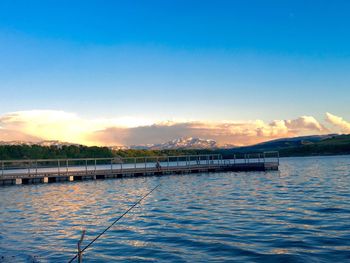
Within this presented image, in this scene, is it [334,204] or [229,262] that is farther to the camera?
[334,204]

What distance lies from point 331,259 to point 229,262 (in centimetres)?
397

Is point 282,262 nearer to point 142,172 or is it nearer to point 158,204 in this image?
point 158,204

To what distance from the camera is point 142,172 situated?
73.8m

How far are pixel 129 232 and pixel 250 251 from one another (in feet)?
25.5

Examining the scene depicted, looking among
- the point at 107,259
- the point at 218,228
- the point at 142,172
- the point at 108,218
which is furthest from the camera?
the point at 142,172

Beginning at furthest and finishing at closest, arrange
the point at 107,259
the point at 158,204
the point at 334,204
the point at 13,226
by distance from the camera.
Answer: the point at 158,204, the point at 334,204, the point at 13,226, the point at 107,259

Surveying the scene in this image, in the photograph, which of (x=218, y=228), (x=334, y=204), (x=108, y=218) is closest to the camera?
(x=218, y=228)

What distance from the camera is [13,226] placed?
79.0 ft

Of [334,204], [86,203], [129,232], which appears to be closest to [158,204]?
[86,203]

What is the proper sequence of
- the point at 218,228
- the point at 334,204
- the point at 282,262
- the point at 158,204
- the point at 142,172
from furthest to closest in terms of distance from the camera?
the point at 142,172 < the point at 158,204 < the point at 334,204 < the point at 218,228 < the point at 282,262

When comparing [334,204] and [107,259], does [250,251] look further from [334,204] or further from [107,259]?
[334,204]

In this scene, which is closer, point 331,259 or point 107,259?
point 331,259

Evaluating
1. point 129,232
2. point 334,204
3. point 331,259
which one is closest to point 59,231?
point 129,232

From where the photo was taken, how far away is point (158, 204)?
107 feet
